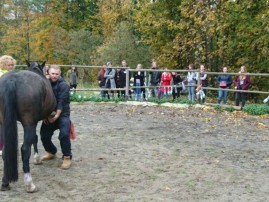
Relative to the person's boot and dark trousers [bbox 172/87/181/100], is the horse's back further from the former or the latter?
dark trousers [bbox 172/87/181/100]

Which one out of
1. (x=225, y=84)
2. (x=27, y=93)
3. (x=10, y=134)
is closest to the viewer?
(x=10, y=134)

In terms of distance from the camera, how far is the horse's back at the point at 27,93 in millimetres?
4699

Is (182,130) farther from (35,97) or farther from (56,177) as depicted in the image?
(35,97)

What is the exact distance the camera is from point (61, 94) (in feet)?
18.6

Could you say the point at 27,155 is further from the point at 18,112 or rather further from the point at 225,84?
the point at 225,84

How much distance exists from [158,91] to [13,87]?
10263 millimetres

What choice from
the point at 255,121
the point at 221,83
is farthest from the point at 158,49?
the point at 255,121

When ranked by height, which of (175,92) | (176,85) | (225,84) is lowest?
(175,92)

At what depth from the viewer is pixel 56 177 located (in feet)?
17.5

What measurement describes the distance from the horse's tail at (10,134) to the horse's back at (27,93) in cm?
7

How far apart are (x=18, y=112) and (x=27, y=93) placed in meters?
0.24

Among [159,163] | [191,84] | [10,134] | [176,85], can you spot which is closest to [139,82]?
[176,85]

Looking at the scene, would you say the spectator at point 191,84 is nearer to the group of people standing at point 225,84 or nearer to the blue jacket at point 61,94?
the group of people standing at point 225,84

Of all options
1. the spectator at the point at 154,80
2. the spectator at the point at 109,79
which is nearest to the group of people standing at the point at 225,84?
the spectator at the point at 154,80
